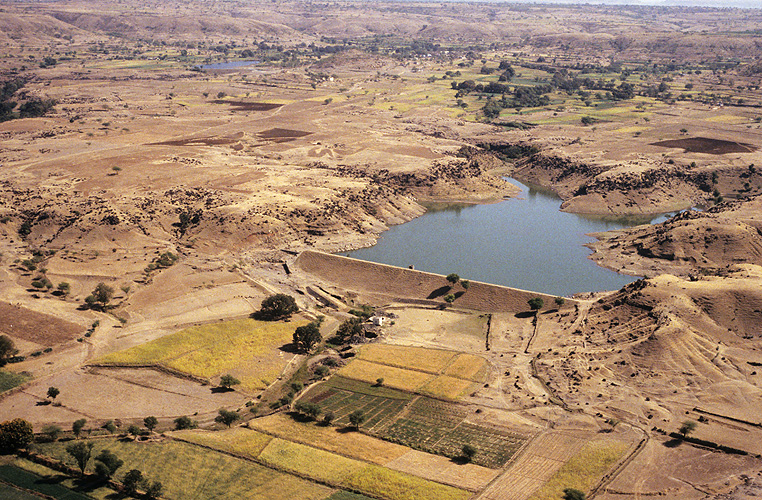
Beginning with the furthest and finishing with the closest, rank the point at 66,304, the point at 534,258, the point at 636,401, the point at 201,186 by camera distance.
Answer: the point at 201,186, the point at 534,258, the point at 66,304, the point at 636,401

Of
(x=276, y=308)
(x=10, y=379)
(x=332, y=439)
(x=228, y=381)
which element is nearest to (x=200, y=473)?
(x=332, y=439)

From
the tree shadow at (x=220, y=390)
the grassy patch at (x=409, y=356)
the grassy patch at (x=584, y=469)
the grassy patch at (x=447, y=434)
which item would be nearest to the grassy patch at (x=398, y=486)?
the grassy patch at (x=447, y=434)

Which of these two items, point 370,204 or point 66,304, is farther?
point 370,204

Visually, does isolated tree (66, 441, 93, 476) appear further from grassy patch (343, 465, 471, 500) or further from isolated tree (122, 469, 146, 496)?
grassy patch (343, 465, 471, 500)

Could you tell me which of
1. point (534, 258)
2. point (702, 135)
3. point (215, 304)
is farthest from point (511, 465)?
point (702, 135)

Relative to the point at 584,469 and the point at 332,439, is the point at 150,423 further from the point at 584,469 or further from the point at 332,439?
the point at 584,469

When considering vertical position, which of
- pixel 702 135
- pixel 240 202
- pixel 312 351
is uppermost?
pixel 702 135

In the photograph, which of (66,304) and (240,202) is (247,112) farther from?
(66,304)
